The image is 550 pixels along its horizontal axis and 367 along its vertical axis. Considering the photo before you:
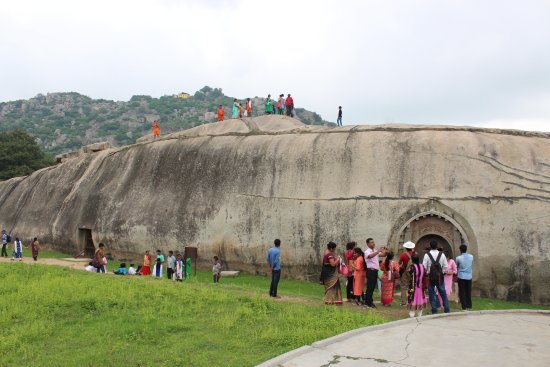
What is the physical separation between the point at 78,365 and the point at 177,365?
1278 millimetres

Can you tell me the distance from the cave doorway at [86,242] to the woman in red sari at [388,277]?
44.3ft

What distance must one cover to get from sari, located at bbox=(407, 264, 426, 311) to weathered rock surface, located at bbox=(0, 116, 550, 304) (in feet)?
16.6

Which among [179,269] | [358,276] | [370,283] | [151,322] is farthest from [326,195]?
[151,322]

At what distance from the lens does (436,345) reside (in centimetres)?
705

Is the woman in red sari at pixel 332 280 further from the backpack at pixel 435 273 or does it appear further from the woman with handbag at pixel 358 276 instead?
the backpack at pixel 435 273

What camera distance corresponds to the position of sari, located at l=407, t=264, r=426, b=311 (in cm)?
938

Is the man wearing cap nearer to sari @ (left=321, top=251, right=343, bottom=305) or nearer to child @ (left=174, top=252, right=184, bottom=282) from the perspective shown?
sari @ (left=321, top=251, right=343, bottom=305)

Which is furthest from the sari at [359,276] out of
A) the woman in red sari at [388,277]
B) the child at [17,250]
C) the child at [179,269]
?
the child at [17,250]

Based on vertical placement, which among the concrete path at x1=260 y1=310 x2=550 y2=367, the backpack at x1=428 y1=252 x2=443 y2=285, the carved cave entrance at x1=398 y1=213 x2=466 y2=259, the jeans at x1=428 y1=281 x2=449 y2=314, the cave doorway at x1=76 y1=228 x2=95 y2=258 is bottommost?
the concrete path at x1=260 y1=310 x2=550 y2=367

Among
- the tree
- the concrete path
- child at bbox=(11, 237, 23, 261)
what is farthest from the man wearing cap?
the tree

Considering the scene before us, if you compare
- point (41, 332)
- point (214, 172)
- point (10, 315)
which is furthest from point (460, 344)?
point (214, 172)

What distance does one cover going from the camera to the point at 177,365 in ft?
21.5

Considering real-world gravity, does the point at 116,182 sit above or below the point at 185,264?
above

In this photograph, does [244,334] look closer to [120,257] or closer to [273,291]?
[273,291]
